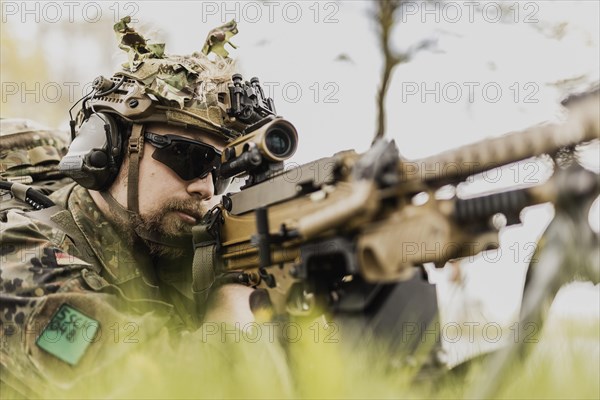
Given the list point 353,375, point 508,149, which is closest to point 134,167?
point 353,375

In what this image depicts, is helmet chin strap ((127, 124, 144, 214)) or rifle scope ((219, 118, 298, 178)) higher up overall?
rifle scope ((219, 118, 298, 178))

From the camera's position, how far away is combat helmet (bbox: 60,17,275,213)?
3.27 m

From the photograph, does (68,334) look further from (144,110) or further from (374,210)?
(374,210)

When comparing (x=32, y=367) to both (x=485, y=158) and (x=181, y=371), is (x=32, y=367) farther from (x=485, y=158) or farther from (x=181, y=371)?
(x=485, y=158)

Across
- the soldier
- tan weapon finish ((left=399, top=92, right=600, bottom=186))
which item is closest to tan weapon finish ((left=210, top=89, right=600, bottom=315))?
tan weapon finish ((left=399, top=92, right=600, bottom=186))

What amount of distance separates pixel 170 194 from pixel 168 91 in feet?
1.62

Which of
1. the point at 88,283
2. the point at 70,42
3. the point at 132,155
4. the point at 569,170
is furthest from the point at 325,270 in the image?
the point at 70,42

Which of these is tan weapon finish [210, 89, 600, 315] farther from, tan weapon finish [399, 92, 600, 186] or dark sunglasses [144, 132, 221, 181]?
dark sunglasses [144, 132, 221, 181]

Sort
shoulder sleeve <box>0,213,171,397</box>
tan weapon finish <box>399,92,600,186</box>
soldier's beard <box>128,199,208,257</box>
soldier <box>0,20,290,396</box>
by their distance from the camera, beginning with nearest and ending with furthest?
tan weapon finish <box>399,92,600,186</box>
shoulder sleeve <box>0,213,171,397</box>
soldier <box>0,20,290,396</box>
soldier's beard <box>128,199,208,257</box>

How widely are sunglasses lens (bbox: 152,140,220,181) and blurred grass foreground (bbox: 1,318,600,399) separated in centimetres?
138

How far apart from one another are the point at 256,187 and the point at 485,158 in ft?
3.56

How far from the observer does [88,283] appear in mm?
2703

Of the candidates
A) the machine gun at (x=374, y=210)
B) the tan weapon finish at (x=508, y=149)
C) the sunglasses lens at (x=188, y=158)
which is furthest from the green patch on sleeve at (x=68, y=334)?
the tan weapon finish at (x=508, y=149)

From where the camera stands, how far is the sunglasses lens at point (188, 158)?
324cm
